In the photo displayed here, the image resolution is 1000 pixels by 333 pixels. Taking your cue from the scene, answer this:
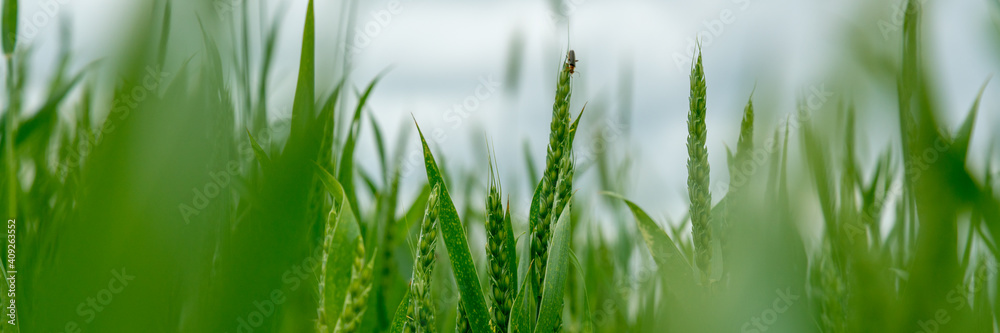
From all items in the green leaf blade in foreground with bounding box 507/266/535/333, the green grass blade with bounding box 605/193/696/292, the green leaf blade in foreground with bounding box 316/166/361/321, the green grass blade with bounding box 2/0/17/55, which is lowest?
the green grass blade with bounding box 605/193/696/292

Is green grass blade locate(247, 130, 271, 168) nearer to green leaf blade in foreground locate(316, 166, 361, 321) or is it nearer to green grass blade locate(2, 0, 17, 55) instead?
green leaf blade in foreground locate(316, 166, 361, 321)

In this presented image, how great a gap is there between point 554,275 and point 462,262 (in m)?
0.10

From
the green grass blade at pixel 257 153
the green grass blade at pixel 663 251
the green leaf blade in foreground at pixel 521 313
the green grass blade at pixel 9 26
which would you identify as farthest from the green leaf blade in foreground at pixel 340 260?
the green grass blade at pixel 9 26

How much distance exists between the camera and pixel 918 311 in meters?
0.23

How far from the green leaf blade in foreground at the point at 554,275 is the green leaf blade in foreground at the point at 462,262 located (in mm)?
62

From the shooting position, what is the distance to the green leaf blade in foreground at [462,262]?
579 millimetres

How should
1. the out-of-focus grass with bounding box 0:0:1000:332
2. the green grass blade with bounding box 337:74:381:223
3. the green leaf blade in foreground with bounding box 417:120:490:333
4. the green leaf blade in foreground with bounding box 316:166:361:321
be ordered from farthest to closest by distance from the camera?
the green grass blade with bounding box 337:74:381:223 < the green leaf blade in foreground with bounding box 417:120:490:333 < the green leaf blade in foreground with bounding box 316:166:361:321 < the out-of-focus grass with bounding box 0:0:1000:332

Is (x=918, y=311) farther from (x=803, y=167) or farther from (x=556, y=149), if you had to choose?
(x=556, y=149)

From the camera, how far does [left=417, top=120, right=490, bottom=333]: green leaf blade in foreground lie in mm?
579

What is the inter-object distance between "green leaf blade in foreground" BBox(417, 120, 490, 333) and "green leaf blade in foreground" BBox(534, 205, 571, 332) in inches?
2.5

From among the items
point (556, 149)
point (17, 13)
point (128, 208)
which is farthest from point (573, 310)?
point (128, 208)

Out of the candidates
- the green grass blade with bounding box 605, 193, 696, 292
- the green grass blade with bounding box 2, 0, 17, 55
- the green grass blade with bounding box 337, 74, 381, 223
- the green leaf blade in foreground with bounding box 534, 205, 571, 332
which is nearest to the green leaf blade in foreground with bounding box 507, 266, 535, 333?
the green leaf blade in foreground with bounding box 534, 205, 571, 332

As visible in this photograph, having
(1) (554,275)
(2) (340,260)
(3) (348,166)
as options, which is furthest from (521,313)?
(3) (348,166)

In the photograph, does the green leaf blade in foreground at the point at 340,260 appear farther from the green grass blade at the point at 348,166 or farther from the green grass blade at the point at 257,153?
the green grass blade at the point at 348,166
